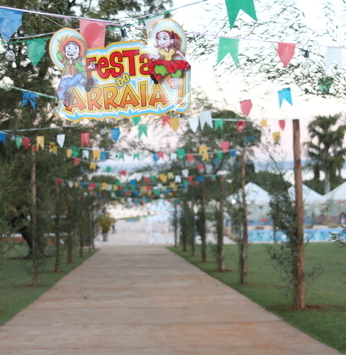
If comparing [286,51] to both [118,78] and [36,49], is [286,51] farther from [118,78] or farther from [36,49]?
[36,49]

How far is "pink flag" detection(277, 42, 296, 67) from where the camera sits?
8.16 metres

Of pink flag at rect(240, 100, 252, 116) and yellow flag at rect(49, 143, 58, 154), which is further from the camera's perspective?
yellow flag at rect(49, 143, 58, 154)

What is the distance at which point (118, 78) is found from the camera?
7551 millimetres

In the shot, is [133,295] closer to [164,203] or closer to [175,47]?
[175,47]

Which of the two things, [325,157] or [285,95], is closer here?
[285,95]

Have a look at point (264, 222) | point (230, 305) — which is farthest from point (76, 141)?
point (264, 222)

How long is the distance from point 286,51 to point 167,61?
1.62 meters

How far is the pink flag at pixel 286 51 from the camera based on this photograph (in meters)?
8.16

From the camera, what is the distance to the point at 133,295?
1485 cm

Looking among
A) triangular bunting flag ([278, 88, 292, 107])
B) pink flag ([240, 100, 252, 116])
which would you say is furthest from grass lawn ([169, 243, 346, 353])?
pink flag ([240, 100, 252, 116])

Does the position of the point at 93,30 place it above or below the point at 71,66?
above

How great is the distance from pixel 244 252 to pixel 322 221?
40.5 m

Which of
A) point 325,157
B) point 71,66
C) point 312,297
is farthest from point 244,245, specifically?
point 325,157

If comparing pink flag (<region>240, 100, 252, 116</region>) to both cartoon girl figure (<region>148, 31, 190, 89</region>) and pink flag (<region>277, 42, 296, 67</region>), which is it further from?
cartoon girl figure (<region>148, 31, 190, 89</region>)
